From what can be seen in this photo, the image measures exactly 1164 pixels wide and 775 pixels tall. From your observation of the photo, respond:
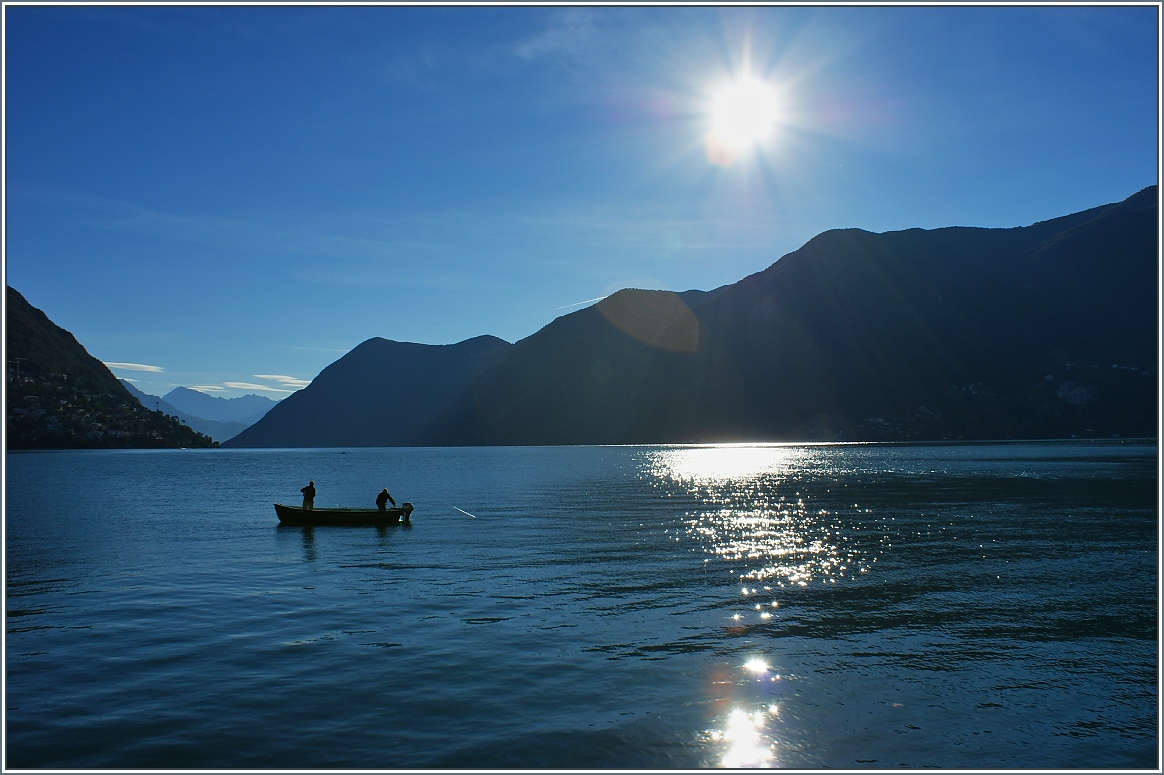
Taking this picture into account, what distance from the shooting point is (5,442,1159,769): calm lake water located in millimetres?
14891

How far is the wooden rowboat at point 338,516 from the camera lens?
170ft

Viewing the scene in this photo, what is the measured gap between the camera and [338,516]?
5294cm

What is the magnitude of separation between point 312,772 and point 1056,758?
49.0 feet

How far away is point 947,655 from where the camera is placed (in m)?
20.6

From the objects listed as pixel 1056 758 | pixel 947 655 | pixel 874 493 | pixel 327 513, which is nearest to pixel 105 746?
pixel 1056 758

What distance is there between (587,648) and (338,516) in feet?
121

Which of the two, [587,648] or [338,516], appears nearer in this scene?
[587,648]

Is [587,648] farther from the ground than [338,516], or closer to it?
farther from the ground

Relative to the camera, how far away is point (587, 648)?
2091 cm

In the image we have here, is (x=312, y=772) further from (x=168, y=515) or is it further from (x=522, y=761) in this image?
(x=168, y=515)

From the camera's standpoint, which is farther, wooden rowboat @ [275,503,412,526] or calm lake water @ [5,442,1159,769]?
wooden rowboat @ [275,503,412,526]

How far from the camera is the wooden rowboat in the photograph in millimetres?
51750

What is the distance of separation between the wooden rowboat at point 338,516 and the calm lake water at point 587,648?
4.38 meters

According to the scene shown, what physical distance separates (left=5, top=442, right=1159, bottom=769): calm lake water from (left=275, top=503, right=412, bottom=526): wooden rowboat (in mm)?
4378
